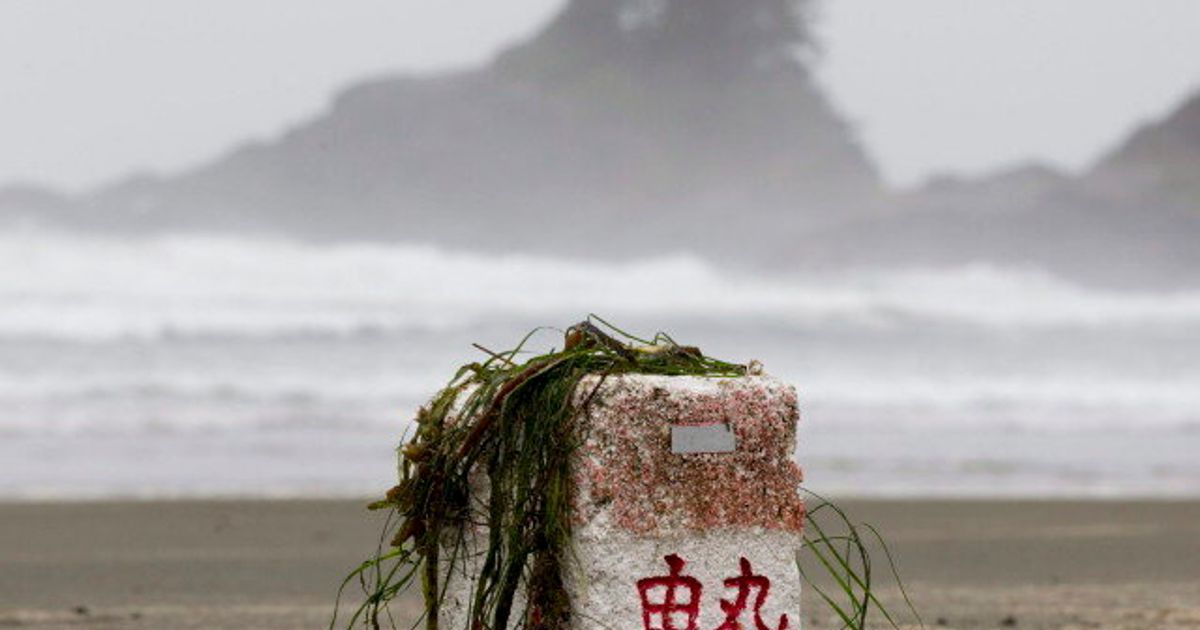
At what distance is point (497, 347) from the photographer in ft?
108

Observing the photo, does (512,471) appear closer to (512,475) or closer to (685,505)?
(512,475)

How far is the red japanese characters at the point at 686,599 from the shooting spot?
13.7ft

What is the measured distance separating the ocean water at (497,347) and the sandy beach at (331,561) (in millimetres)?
1657

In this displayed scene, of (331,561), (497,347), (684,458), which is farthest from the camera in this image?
(497,347)

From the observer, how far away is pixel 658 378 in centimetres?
420

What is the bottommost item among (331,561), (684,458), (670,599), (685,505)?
(331,561)

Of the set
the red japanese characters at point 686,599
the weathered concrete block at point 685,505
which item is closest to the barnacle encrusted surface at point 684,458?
the weathered concrete block at point 685,505

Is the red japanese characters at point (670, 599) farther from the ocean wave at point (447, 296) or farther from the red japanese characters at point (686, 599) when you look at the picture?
the ocean wave at point (447, 296)

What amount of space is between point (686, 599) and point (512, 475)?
1.69 feet

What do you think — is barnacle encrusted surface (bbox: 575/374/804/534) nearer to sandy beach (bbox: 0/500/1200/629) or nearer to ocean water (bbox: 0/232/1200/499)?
sandy beach (bbox: 0/500/1200/629)

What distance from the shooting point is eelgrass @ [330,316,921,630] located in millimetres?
4199

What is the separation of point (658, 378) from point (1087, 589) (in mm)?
6058

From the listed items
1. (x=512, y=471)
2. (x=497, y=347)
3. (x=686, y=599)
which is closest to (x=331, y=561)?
(x=512, y=471)

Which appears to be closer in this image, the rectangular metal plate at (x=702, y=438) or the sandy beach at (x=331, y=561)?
the rectangular metal plate at (x=702, y=438)
